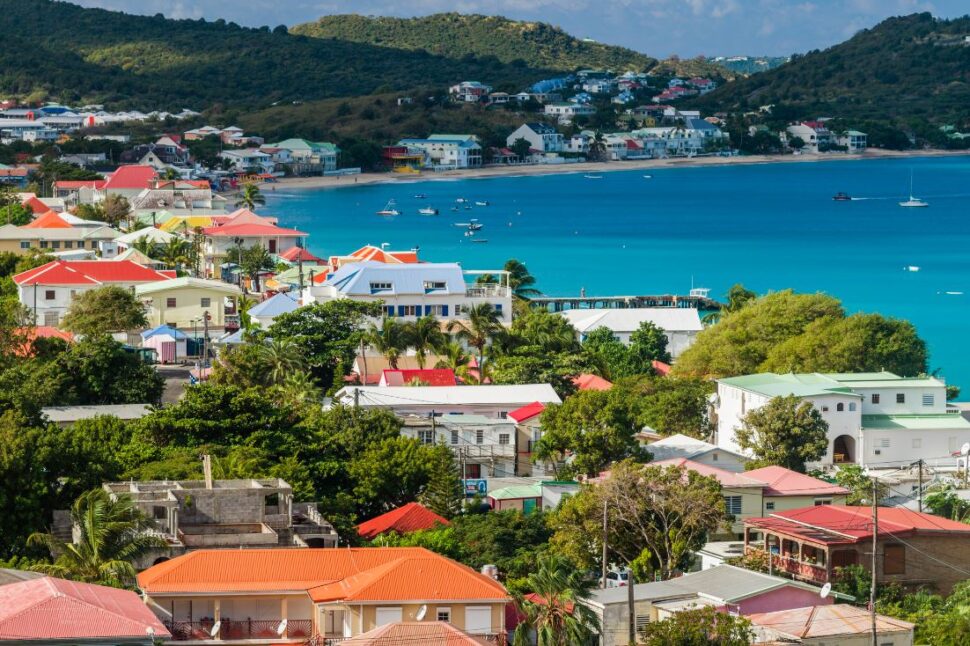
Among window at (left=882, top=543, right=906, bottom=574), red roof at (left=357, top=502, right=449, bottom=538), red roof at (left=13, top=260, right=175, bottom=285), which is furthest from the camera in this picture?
red roof at (left=13, top=260, right=175, bottom=285)

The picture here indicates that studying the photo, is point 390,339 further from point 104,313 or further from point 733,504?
point 733,504

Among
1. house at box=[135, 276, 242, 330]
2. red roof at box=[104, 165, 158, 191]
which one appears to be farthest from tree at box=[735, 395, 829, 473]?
red roof at box=[104, 165, 158, 191]

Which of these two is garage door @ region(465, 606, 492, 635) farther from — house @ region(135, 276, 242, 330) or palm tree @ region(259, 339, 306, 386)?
house @ region(135, 276, 242, 330)

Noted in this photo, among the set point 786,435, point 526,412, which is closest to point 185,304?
point 526,412

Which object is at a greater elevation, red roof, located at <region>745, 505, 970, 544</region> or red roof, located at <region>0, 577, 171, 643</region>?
red roof, located at <region>0, 577, 171, 643</region>

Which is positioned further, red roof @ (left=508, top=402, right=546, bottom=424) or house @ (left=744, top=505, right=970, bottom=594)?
red roof @ (left=508, top=402, right=546, bottom=424)

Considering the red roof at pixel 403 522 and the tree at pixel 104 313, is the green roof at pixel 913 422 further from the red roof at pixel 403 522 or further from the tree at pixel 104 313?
the tree at pixel 104 313
